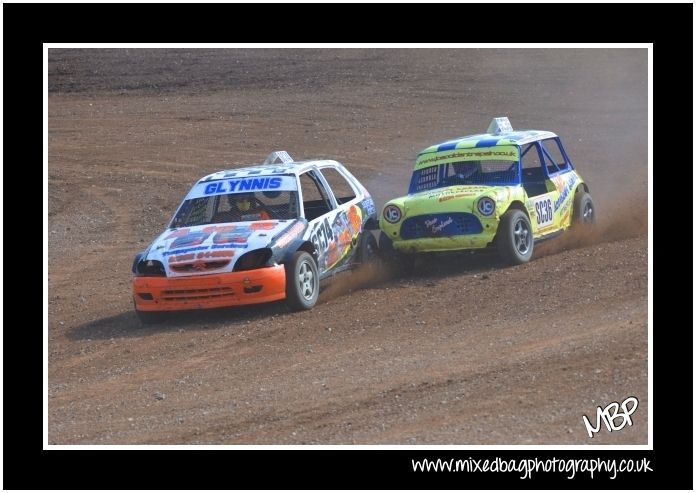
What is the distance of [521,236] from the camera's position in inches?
534

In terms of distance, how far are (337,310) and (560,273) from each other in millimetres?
2364

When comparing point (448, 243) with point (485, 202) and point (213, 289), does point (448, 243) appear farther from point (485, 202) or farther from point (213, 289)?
point (213, 289)

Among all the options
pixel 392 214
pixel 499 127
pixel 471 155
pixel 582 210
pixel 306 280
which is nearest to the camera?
pixel 306 280

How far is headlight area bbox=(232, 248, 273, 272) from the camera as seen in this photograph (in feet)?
39.0

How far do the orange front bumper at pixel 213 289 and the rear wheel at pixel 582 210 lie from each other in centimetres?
455

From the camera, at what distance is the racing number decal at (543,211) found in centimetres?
1405

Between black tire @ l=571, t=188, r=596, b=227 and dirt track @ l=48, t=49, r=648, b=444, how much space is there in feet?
0.84

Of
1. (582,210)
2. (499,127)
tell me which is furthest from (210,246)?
A: (582,210)

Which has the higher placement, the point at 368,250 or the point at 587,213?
the point at 587,213

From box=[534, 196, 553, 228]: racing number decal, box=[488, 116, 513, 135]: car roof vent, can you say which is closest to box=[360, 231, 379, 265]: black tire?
box=[534, 196, 553, 228]: racing number decal

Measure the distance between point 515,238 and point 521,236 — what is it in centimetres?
15

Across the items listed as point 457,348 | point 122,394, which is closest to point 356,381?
point 457,348

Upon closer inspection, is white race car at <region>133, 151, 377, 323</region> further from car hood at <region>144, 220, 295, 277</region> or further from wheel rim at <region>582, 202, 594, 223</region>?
wheel rim at <region>582, 202, 594, 223</region>

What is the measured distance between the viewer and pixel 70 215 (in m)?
19.9
